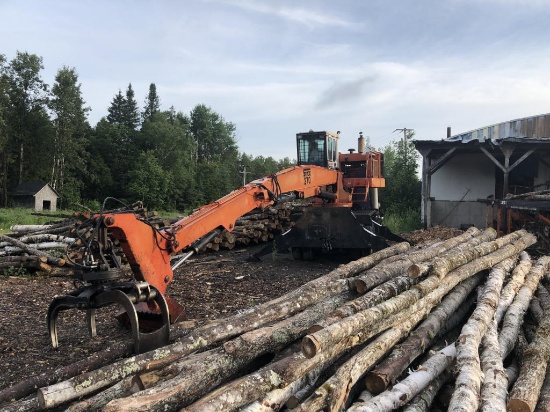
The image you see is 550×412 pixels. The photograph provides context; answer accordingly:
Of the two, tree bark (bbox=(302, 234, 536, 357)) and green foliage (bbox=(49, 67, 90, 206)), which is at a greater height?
green foliage (bbox=(49, 67, 90, 206))

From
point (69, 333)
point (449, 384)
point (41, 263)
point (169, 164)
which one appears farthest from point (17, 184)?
point (449, 384)

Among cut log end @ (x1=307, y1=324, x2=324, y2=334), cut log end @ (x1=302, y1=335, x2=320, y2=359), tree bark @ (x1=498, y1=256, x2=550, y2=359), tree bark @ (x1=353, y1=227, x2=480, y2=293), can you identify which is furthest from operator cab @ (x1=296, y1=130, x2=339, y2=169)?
cut log end @ (x1=302, y1=335, x2=320, y2=359)

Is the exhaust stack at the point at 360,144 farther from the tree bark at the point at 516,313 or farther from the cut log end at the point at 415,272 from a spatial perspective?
the cut log end at the point at 415,272

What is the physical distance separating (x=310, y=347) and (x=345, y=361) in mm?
620

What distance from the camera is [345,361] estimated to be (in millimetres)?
3832

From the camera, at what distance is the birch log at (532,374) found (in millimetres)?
3241

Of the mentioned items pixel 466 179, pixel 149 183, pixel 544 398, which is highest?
pixel 466 179

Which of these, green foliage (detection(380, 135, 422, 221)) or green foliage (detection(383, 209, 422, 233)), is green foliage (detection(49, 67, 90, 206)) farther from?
green foliage (detection(383, 209, 422, 233))

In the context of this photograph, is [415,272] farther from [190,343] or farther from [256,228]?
[256,228]

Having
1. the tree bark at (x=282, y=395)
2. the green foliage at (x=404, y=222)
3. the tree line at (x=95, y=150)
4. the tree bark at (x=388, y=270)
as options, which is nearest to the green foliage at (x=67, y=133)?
the tree line at (x=95, y=150)

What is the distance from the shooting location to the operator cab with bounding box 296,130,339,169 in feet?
37.3

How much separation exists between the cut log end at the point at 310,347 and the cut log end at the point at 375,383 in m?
0.55

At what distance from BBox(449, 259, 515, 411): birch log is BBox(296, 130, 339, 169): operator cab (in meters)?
6.13

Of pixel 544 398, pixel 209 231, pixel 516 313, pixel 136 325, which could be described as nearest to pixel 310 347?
pixel 136 325
